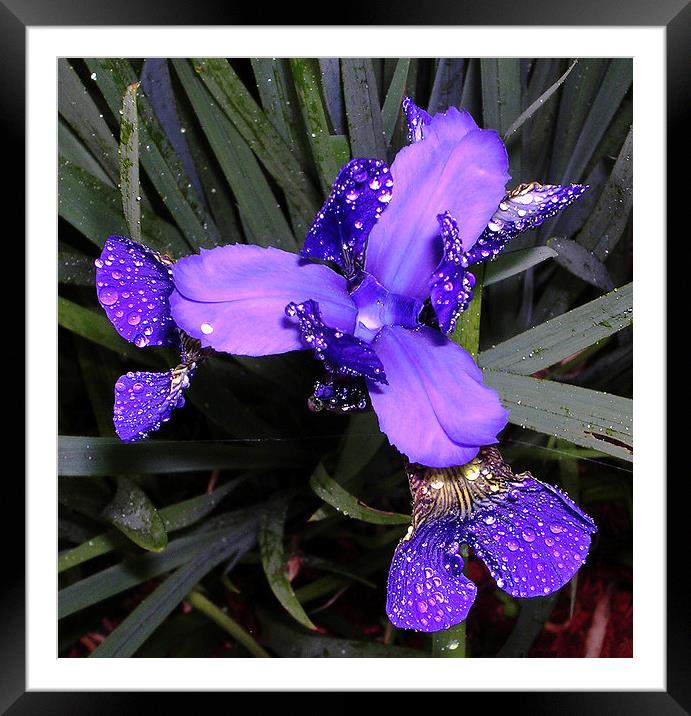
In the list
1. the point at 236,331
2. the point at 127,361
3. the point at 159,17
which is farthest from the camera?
the point at 127,361

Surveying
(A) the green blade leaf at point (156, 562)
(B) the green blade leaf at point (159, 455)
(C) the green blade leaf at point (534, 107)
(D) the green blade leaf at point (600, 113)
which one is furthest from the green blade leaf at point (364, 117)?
(A) the green blade leaf at point (156, 562)

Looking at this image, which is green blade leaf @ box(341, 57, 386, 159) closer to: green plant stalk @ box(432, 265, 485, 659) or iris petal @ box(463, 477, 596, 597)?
green plant stalk @ box(432, 265, 485, 659)

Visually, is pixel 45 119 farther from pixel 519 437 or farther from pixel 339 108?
pixel 519 437

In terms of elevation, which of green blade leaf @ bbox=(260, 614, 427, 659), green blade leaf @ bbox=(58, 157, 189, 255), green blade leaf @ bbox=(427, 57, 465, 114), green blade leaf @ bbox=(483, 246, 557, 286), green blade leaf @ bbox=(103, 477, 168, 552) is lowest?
green blade leaf @ bbox=(260, 614, 427, 659)

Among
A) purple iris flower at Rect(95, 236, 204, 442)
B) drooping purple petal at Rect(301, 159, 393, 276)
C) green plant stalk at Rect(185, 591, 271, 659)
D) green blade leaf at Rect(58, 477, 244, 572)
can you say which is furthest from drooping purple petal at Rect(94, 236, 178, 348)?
green plant stalk at Rect(185, 591, 271, 659)

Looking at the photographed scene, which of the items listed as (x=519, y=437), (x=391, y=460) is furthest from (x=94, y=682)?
(x=519, y=437)

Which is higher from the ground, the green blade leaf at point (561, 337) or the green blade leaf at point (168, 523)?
the green blade leaf at point (561, 337)

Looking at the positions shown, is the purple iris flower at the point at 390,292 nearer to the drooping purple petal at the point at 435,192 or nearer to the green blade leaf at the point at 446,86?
the drooping purple petal at the point at 435,192
